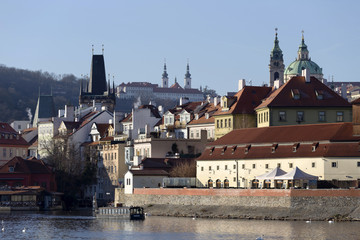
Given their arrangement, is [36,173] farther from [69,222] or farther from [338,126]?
[338,126]

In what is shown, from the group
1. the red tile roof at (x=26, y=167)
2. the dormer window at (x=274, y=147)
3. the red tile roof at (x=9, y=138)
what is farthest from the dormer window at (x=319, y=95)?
the red tile roof at (x=9, y=138)

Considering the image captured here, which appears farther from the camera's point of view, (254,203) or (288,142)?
(288,142)

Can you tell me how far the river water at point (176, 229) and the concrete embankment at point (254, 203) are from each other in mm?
2263

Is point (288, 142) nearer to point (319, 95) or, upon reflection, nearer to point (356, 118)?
point (356, 118)

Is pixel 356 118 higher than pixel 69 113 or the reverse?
the reverse

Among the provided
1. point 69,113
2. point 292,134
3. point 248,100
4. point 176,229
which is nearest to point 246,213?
point 176,229

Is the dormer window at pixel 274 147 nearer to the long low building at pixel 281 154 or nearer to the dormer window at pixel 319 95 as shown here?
the long low building at pixel 281 154

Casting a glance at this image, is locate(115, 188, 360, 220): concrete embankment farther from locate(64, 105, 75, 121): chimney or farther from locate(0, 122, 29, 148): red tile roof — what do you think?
locate(64, 105, 75, 121): chimney

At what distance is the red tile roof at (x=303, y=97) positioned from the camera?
12581cm

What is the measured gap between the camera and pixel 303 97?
415 feet

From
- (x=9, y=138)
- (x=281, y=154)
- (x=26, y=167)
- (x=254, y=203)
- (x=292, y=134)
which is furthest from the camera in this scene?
(x=9, y=138)

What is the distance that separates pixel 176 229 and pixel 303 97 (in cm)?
3906

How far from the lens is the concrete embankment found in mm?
94250

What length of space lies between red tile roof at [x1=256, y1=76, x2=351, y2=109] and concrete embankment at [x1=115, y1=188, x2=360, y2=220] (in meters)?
19.4
